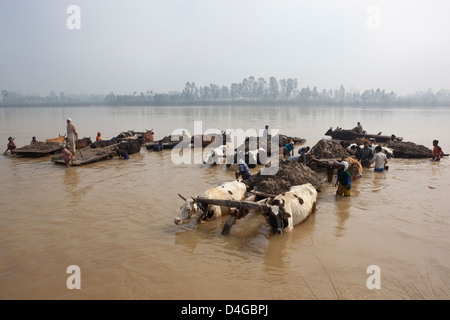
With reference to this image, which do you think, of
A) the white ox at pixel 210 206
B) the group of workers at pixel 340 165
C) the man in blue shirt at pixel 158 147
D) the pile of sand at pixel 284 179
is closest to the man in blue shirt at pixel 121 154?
the group of workers at pixel 340 165

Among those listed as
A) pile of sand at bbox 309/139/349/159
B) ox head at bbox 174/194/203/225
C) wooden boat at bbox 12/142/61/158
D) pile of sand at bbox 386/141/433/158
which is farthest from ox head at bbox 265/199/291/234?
wooden boat at bbox 12/142/61/158

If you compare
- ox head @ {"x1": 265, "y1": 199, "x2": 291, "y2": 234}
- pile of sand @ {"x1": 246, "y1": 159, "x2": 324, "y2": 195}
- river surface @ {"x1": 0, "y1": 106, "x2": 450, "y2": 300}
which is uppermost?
pile of sand @ {"x1": 246, "y1": 159, "x2": 324, "y2": 195}

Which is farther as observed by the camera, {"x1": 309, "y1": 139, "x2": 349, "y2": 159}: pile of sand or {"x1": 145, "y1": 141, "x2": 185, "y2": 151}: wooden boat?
{"x1": 145, "y1": 141, "x2": 185, "y2": 151}: wooden boat

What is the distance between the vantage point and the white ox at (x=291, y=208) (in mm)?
6879

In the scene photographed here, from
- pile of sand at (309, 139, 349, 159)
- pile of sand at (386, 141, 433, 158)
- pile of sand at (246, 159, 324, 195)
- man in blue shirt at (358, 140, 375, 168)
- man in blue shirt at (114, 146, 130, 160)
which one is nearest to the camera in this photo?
pile of sand at (246, 159, 324, 195)

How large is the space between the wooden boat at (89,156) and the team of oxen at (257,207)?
31.7 ft

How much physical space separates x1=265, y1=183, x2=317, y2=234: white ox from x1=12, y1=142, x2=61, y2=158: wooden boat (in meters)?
15.5

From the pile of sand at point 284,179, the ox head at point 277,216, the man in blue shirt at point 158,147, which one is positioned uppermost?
the man in blue shirt at point 158,147

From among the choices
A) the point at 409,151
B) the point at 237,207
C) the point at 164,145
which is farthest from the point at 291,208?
the point at 164,145

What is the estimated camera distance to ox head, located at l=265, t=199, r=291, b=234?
6.82m

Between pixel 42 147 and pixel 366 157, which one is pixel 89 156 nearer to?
pixel 42 147

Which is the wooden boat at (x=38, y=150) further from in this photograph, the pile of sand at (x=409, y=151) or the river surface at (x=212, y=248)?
the pile of sand at (x=409, y=151)

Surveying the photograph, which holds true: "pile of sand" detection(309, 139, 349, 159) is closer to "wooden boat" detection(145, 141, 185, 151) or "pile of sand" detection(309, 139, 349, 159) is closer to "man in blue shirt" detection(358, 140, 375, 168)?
"man in blue shirt" detection(358, 140, 375, 168)
